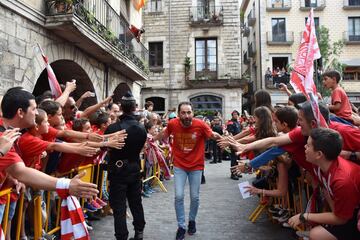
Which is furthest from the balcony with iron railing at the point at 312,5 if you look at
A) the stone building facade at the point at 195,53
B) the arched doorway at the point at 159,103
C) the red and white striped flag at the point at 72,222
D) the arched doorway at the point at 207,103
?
the red and white striped flag at the point at 72,222

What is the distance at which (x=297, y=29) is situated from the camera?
3219cm

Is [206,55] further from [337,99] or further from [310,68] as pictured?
[310,68]

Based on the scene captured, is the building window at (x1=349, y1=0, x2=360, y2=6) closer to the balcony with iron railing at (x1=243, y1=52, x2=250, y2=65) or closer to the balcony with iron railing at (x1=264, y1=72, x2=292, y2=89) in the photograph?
the balcony with iron railing at (x1=264, y1=72, x2=292, y2=89)

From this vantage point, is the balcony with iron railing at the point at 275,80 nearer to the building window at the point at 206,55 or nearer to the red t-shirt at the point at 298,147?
the building window at the point at 206,55

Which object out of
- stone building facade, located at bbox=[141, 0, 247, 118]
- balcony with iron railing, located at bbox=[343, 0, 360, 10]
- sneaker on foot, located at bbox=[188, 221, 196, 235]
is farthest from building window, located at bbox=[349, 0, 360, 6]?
sneaker on foot, located at bbox=[188, 221, 196, 235]

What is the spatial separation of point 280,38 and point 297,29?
5.25 ft

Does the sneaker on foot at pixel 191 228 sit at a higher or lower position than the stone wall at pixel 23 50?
lower

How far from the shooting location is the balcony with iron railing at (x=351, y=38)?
3158 centimetres

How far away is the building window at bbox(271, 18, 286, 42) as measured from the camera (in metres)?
32.4

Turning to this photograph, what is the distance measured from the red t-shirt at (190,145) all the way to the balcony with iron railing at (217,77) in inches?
738

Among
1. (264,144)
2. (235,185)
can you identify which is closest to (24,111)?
(264,144)

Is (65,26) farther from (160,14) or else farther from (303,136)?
(160,14)

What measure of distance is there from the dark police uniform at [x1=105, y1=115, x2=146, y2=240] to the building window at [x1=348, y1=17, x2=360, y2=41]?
31605mm

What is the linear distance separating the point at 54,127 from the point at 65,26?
479 centimetres
